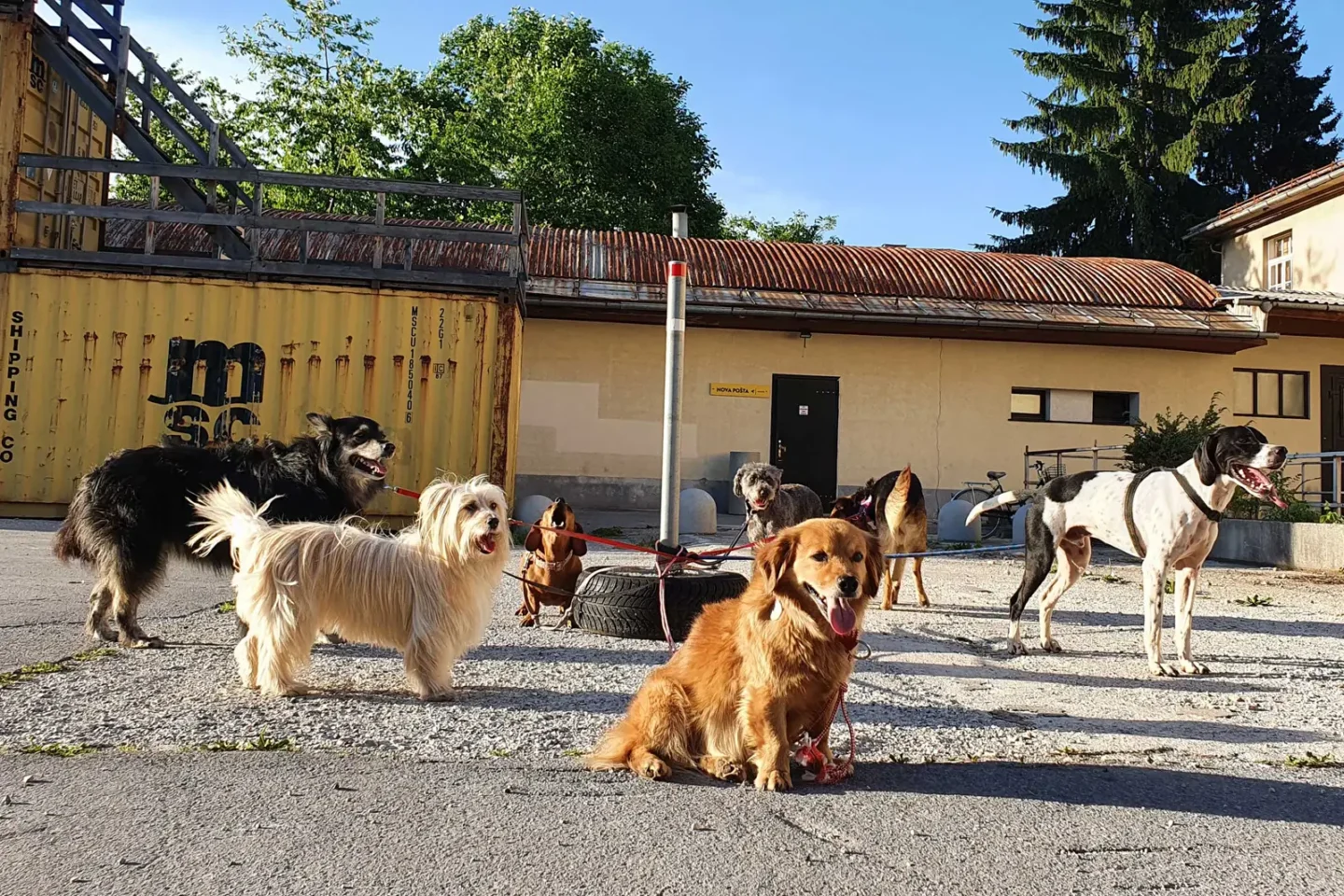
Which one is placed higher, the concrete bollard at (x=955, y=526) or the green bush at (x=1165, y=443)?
the green bush at (x=1165, y=443)

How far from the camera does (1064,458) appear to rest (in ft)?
57.3

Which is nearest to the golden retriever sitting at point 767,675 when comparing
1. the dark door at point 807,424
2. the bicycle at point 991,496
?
the bicycle at point 991,496

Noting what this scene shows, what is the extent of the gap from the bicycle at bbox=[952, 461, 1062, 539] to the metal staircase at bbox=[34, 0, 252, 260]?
11.7 meters

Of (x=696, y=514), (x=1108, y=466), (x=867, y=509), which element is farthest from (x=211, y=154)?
(x=1108, y=466)

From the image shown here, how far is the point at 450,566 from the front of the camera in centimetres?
431

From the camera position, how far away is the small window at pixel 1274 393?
1862 cm

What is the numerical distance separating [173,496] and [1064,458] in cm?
1574

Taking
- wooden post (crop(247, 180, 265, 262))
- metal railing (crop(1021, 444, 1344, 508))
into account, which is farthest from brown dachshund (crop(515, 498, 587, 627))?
metal railing (crop(1021, 444, 1344, 508))

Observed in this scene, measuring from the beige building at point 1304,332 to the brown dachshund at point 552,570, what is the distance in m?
16.3

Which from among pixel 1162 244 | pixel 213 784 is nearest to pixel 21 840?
pixel 213 784

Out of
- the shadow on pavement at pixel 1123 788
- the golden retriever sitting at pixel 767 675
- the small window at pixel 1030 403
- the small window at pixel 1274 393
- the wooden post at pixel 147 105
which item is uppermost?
the wooden post at pixel 147 105

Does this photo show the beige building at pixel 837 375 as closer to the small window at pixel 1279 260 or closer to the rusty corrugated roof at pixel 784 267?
the rusty corrugated roof at pixel 784 267

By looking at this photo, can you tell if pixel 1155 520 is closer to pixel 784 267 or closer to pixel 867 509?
pixel 867 509

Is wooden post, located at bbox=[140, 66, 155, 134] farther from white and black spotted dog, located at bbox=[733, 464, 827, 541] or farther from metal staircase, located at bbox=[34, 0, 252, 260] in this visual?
white and black spotted dog, located at bbox=[733, 464, 827, 541]
